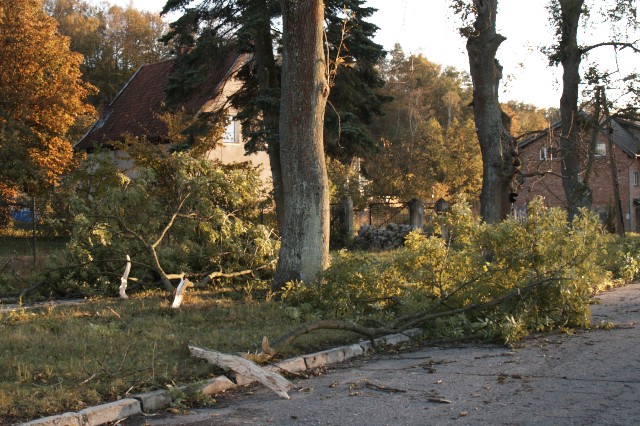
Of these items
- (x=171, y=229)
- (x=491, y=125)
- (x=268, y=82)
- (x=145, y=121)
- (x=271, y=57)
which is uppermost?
(x=145, y=121)

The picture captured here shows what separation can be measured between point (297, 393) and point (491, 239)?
16.1ft

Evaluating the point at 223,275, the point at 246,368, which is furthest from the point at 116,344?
the point at 223,275

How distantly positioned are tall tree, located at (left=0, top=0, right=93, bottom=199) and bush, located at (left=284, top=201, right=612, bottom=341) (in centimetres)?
2414

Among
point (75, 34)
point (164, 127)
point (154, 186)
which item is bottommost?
point (154, 186)

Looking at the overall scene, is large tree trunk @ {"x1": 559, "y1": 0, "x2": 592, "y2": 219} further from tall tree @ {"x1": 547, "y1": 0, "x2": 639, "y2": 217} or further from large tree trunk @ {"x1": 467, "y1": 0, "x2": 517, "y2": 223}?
large tree trunk @ {"x1": 467, "y1": 0, "x2": 517, "y2": 223}

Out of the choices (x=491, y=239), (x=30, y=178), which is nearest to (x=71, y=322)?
(x=491, y=239)

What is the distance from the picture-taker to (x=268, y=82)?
23.4 metres

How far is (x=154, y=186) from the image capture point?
16.0m

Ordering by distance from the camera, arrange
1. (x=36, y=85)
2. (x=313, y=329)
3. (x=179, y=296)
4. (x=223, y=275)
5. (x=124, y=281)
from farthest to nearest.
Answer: (x=36, y=85), (x=223, y=275), (x=124, y=281), (x=179, y=296), (x=313, y=329)

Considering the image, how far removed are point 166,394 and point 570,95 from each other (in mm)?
25770

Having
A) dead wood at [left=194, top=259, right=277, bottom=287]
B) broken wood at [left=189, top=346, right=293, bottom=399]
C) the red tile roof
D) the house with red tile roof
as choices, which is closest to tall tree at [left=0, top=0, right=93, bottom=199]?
the house with red tile roof

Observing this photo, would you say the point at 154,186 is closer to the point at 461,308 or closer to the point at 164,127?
the point at 461,308

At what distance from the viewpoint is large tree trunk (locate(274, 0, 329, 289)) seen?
12.8m

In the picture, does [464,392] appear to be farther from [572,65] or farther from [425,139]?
[425,139]
